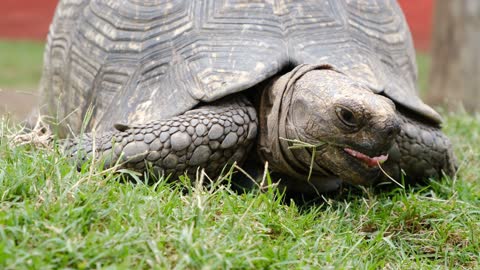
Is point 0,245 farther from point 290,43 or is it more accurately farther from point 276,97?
point 290,43

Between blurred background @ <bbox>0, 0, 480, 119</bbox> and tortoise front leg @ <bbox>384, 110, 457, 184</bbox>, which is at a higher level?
tortoise front leg @ <bbox>384, 110, 457, 184</bbox>

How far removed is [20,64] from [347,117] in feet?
34.3

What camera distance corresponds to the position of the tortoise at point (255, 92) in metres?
3.24

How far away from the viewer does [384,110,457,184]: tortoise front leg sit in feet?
12.3

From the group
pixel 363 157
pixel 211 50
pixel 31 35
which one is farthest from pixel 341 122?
pixel 31 35

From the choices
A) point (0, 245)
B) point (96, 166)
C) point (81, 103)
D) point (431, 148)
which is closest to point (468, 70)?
point (431, 148)

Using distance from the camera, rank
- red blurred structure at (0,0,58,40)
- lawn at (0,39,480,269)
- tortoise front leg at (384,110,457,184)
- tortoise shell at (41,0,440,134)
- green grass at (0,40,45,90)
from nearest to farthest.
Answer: lawn at (0,39,480,269) < tortoise shell at (41,0,440,134) < tortoise front leg at (384,110,457,184) < green grass at (0,40,45,90) < red blurred structure at (0,0,58,40)

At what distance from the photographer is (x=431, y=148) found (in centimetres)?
383

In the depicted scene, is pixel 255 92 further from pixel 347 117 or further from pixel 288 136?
pixel 347 117

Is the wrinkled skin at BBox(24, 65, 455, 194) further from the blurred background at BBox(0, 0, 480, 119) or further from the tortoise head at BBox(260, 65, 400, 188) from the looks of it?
the blurred background at BBox(0, 0, 480, 119)

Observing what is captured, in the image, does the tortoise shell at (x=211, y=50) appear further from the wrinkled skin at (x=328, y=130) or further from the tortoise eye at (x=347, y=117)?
the tortoise eye at (x=347, y=117)

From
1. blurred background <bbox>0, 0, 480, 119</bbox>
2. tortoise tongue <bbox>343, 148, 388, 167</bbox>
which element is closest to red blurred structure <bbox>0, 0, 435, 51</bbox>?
blurred background <bbox>0, 0, 480, 119</bbox>

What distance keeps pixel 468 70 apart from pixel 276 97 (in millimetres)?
5687

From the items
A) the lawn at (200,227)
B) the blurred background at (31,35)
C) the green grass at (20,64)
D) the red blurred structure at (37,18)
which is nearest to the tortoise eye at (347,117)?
the lawn at (200,227)
